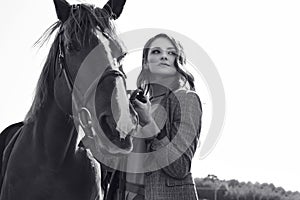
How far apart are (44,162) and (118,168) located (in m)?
0.58

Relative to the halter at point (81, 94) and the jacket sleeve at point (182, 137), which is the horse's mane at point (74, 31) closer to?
the halter at point (81, 94)

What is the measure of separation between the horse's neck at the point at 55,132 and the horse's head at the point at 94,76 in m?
0.19

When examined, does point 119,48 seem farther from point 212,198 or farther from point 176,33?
point 212,198

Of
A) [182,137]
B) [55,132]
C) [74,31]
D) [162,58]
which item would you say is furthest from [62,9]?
[182,137]

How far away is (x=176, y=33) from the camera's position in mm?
4152

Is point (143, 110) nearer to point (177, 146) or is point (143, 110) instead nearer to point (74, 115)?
point (177, 146)

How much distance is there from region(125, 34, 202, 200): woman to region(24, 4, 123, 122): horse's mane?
42cm

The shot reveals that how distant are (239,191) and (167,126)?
1335 inches

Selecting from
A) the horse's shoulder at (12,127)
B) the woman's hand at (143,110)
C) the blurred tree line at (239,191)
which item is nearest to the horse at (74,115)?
the woman's hand at (143,110)

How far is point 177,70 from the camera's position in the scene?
408cm

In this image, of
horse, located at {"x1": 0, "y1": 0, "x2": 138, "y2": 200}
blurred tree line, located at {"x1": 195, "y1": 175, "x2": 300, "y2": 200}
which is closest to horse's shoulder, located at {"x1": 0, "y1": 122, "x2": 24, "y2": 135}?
horse, located at {"x1": 0, "y1": 0, "x2": 138, "y2": 200}

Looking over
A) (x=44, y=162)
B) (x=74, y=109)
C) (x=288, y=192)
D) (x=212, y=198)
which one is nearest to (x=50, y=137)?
(x=44, y=162)

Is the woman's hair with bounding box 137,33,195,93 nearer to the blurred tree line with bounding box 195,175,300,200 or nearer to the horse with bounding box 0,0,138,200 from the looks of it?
the horse with bounding box 0,0,138,200

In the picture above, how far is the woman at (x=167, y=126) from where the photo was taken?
12.6ft
